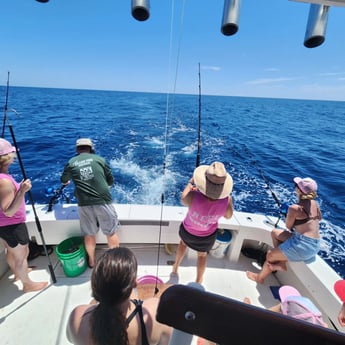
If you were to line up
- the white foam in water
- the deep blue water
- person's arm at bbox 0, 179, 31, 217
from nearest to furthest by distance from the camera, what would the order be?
person's arm at bbox 0, 179, 31, 217
the white foam in water
the deep blue water

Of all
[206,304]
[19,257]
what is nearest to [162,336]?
[206,304]

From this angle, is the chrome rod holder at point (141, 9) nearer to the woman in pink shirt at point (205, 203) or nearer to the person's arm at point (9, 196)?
the woman in pink shirt at point (205, 203)

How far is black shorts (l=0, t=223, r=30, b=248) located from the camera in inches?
64.1

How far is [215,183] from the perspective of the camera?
4.91 feet

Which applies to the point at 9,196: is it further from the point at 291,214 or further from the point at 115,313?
the point at 291,214

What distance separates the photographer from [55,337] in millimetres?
1625

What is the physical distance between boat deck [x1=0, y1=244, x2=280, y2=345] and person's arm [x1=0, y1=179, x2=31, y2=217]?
985 millimetres

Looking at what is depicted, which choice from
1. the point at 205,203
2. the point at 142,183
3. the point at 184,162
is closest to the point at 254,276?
the point at 205,203

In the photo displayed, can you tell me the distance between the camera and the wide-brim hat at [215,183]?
1478 mm

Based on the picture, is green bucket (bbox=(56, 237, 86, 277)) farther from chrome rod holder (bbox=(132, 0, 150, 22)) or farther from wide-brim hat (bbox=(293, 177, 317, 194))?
wide-brim hat (bbox=(293, 177, 317, 194))

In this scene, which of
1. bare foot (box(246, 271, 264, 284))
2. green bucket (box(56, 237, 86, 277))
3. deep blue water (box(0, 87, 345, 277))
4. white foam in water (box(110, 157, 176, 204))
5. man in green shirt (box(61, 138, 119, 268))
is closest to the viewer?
man in green shirt (box(61, 138, 119, 268))

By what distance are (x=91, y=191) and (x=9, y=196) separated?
616 mm

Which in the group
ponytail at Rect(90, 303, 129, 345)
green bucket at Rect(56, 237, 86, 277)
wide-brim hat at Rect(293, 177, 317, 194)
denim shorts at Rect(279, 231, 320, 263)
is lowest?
green bucket at Rect(56, 237, 86, 277)

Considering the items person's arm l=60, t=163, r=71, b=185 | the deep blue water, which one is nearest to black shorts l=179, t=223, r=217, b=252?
person's arm l=60, t=163, r=71, b=185
